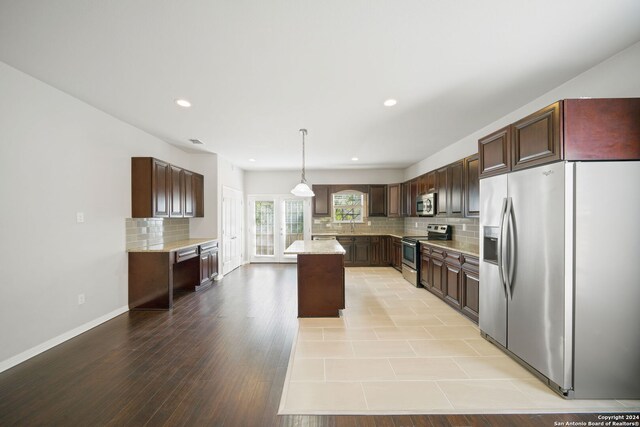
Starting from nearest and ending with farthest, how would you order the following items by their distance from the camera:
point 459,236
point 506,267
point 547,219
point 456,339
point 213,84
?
point 547,219, point 506,267, point 213,84, point 456,339, point 459,236

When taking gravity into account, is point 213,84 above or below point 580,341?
above

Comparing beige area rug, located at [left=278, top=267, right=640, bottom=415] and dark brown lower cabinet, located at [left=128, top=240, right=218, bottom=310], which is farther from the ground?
dark brown lower cabinet, located at [left=128, top=240, right=218, bottom=310]

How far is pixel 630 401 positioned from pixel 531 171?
6.00ft

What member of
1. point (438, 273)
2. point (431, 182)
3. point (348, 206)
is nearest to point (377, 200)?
point (348, 206)

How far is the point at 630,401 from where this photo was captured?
6.55 ft

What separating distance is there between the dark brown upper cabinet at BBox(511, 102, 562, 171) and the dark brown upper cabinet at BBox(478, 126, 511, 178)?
76mm

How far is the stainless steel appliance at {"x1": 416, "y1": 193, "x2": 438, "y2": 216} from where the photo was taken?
528cm

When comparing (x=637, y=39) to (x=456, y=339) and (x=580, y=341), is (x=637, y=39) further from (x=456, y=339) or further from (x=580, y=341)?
(x=456, y=339)

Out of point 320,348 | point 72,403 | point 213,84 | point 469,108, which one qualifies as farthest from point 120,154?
point 469,108

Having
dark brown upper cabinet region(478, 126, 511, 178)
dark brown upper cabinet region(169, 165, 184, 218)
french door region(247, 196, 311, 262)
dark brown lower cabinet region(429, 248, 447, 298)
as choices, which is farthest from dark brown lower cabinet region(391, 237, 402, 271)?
dark brown upper cabinet region(169, 165, 184, 218)

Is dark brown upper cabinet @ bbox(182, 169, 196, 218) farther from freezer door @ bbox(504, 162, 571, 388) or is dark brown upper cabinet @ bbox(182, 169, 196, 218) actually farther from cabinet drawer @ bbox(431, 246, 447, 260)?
freezer door @ bbox(504, 162, 571, 388)

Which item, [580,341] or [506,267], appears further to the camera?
[506,267]

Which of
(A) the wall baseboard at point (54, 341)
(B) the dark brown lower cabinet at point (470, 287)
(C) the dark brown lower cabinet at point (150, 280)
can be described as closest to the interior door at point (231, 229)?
(C) the dark brown lower cabinet at point (150, 280)

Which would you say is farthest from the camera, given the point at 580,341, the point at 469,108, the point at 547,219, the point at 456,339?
the point at 469,108
